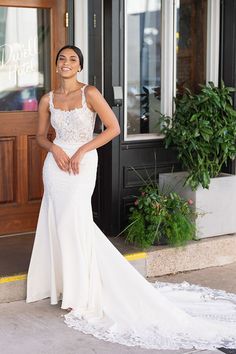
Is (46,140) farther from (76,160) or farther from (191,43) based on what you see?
(191,43)

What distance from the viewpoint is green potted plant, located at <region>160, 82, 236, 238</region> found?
22.7 ft

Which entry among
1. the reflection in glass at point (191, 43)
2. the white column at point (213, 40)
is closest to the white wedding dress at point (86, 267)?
the reflection in glass at point (191, 43)

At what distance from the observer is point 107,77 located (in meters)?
6.93

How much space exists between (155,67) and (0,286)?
2.71m

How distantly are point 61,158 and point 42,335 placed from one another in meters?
1.23

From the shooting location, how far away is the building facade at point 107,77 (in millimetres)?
6867

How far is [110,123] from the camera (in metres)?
5.55

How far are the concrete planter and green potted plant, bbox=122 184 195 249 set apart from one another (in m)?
0.19

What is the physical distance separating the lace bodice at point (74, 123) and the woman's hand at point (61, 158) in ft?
0.32

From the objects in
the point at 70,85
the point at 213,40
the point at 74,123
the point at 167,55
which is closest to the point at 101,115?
the point at 74,123

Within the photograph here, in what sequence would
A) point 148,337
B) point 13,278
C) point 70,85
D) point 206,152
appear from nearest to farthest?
point 148,337
point 70,85
point 13,278
point 206,152

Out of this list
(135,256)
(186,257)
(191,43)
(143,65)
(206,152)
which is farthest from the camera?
(191,43)

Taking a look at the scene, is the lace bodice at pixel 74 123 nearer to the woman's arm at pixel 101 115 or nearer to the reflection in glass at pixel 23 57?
the woman's arm at pixel 101 115

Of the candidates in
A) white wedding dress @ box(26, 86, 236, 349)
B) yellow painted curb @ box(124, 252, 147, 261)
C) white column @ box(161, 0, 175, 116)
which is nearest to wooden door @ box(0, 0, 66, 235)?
white column @ box(161, 0, 175, 116)
